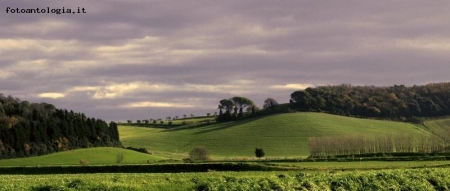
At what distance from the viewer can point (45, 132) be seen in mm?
132250

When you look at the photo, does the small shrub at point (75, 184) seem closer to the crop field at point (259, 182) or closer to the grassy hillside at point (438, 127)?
the crop field at point (259, 182)

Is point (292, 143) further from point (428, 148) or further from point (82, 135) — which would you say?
point (82, 135)

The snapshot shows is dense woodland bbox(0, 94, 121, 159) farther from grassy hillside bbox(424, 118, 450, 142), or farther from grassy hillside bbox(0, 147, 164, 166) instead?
grassy hillside bbox(424, 118, 450, 142)

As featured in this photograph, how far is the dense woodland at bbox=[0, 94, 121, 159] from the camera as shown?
404ft

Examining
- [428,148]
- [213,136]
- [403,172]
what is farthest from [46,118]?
[403,172]

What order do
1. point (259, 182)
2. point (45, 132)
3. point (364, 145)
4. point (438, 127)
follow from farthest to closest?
point (438, 127), point (364, 145), point (45, 132), point (259, 182)

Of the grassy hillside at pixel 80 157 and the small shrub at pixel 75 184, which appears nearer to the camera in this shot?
the small shrub at pixel 75 184

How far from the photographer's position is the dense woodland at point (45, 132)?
404 ft

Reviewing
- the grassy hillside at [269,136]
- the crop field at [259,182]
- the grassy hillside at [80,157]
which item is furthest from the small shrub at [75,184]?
the grassy hillside at [269,136]

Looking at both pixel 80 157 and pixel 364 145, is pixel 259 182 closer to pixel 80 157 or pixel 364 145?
pixel 80 157

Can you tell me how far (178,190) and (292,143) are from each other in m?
140

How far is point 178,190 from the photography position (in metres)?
31.6

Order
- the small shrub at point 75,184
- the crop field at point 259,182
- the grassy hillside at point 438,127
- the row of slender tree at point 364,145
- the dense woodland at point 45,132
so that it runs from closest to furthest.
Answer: the small shrub at point 75,184 < the crop field at point 259,182 < the dense woodland at point 45,132 < the row of slender tree at point 364,145 < the grassy hillside at point 438,127

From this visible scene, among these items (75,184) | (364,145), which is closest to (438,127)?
(364,145)
